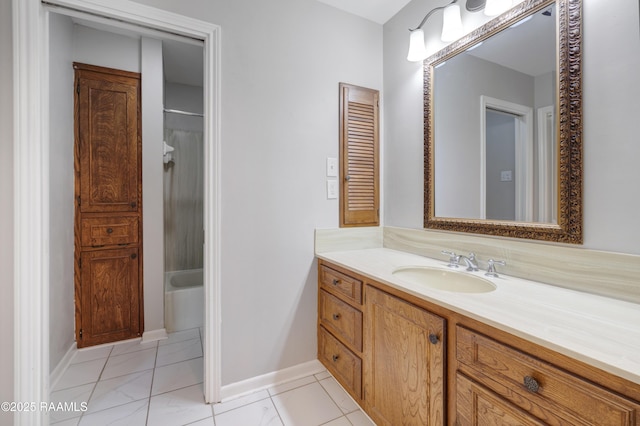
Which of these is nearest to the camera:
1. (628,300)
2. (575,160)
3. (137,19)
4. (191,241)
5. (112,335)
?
(628,300)

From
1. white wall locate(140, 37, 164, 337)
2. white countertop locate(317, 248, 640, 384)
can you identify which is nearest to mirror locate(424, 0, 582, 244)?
white countertop locate(317, 248, 640, 384)

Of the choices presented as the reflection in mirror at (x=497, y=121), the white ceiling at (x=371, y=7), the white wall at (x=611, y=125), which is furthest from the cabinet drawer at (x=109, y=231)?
the white wall at (x=611, y=125)

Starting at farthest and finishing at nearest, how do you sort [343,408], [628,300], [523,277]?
[343,408], [523,277], [628,300]

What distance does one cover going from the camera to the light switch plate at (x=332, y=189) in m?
1.89

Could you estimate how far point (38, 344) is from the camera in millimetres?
1270

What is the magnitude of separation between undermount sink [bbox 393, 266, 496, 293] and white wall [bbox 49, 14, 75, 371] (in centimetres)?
215

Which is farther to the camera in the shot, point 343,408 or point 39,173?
point 343,408

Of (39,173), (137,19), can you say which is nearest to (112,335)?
(39,173)

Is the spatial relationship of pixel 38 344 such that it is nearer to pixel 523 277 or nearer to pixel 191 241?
pixel 191 241

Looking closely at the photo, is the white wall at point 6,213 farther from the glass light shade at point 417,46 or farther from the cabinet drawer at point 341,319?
the glass light shade at point 417,46

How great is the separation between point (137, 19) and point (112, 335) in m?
2.26

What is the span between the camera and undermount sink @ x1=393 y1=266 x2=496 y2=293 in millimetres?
1288

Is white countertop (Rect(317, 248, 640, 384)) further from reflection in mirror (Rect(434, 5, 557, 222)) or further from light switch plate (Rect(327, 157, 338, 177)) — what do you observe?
light switch plate (Rect(327, 157, 338, 177))

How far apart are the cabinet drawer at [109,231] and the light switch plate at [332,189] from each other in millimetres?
1648
